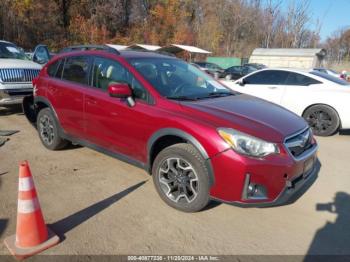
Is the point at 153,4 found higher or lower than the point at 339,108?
higher

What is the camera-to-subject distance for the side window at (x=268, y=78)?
25.8ft

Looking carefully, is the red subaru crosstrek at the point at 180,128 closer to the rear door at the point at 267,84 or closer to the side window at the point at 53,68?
the side window at the point at 53,68

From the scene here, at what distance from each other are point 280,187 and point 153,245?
1.34 meters

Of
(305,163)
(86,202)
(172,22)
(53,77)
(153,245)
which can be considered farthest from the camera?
(172,22)

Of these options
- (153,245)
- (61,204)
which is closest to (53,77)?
(61,204)

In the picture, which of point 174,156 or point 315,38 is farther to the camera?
point 315,38

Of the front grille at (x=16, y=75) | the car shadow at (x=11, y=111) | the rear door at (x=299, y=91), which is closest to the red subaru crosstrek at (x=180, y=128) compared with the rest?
the front grille at (x=16, y=75)

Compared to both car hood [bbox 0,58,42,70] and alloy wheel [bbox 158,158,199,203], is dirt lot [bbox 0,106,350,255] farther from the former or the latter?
car hood [bbox 0,58,42,70]

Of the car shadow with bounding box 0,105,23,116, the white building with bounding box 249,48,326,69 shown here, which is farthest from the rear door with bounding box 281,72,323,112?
the white building with bounding box 249,48,326,69

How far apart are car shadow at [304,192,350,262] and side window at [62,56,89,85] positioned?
3473 mm

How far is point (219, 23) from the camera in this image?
5322 centimetres

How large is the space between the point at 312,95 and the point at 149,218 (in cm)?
548

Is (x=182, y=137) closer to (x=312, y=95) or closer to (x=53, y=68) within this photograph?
(x=53, y=68)

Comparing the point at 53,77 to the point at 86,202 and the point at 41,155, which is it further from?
the point at 86,202
